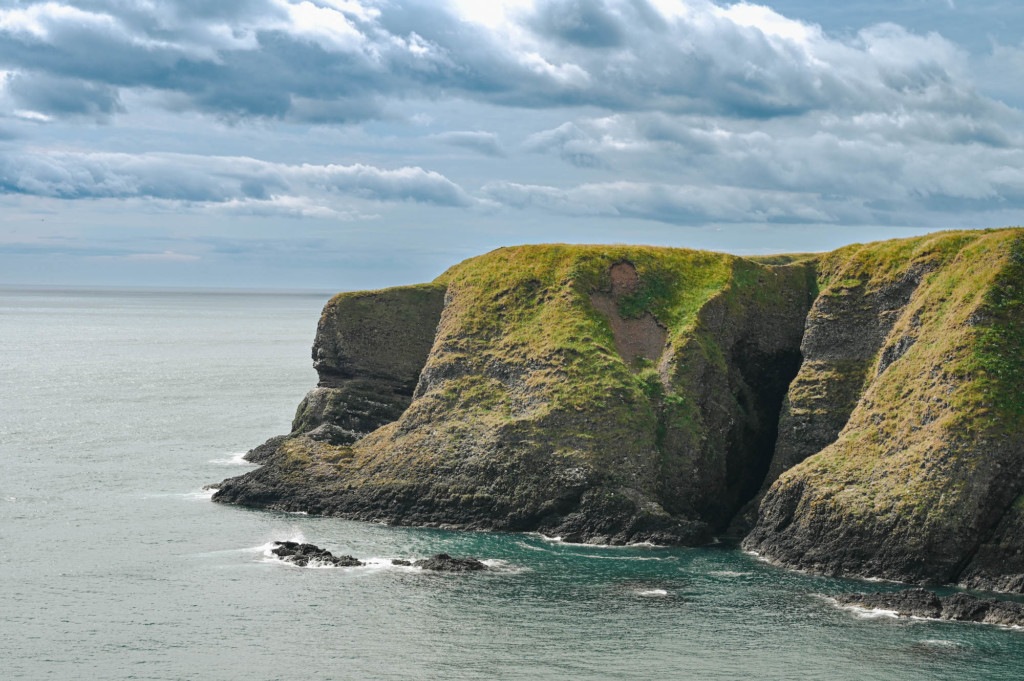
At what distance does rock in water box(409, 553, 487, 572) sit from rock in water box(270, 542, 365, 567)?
3890 mm

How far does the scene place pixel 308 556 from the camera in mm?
67875

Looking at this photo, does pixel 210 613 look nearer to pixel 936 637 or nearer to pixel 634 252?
pixel 936 637

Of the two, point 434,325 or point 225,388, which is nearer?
point 434,325

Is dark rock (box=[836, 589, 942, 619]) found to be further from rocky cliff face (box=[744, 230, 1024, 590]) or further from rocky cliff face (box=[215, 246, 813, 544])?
rocky cliff face (box=[215, 246, 813, 544])

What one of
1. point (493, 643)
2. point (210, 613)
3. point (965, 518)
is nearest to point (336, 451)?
point (210, 613)

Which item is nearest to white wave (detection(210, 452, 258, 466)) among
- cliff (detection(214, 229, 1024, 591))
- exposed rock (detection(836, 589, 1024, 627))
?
cliff (detection(214, 229, 1024, 591))

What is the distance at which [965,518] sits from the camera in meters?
62.9

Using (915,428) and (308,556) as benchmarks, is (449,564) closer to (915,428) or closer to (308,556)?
(308,556)

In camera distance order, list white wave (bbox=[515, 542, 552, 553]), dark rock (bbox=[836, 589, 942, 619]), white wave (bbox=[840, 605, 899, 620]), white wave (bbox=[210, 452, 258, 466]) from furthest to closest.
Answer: white wave (bbox=[210, 452, 258, 466]) → white wave (bbox=[515, 542, 552, 553]) → dark rock (bbox=[836, 589, 942, 619]) → white wave (bbox=[840, 605, 899, 620])

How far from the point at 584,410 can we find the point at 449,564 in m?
18.2

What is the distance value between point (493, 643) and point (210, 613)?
15.7 m

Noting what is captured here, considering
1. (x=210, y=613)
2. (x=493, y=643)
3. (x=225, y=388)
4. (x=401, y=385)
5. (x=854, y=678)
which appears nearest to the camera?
(x=854, y=678)

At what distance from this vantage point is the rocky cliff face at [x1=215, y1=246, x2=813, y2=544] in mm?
76312

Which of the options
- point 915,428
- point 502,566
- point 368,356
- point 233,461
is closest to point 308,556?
point 502,566
